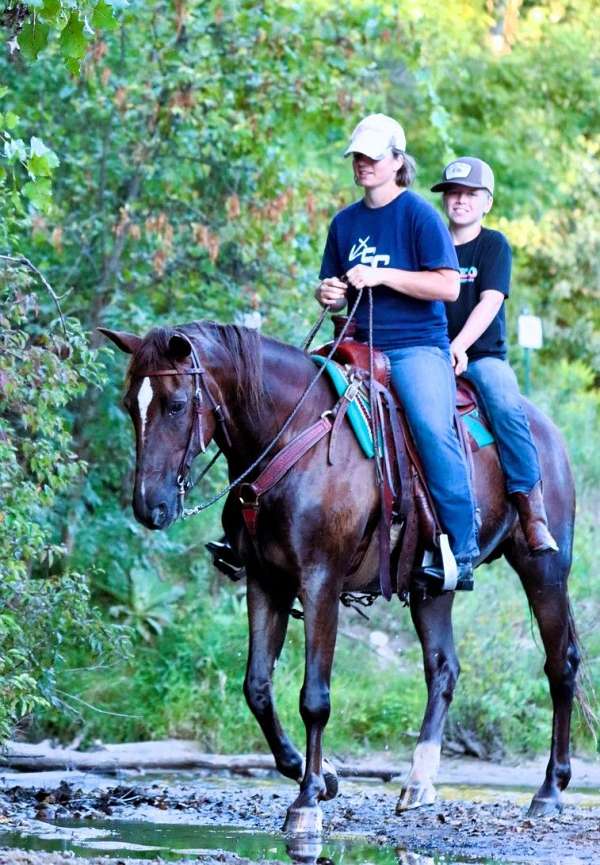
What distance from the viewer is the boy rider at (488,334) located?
28.5 feet

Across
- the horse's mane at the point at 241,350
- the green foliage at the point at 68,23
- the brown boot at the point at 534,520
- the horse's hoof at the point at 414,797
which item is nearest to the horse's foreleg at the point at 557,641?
the brown boot at the point at 534,520

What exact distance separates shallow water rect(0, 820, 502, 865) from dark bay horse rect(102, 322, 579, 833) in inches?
11.5

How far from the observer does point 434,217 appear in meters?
7.91

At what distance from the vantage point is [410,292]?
789cm

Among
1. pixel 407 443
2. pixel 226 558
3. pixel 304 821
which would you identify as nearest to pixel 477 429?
pixel 407 443

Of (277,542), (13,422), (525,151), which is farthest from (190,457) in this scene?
(525,151)

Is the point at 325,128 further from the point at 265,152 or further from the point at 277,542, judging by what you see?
the point at 277,542

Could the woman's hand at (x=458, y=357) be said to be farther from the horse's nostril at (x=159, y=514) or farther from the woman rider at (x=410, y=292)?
the horse's nostril at (x=159, y=514)

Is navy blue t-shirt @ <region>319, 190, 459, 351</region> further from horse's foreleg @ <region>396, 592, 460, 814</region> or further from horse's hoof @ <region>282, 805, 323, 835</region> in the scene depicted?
horse's hoof @ <region>282, 805, 323, 835</region>

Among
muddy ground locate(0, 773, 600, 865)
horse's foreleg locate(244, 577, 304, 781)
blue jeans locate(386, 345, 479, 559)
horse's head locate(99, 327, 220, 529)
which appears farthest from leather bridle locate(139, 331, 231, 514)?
muddy ground locate(0, 773, 600, 865)

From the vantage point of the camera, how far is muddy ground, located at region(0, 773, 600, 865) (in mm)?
7273

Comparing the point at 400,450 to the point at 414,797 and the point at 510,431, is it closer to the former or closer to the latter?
the point at 510,431

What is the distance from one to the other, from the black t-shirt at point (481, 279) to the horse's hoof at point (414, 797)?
2405 mm

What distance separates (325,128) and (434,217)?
5590mm
